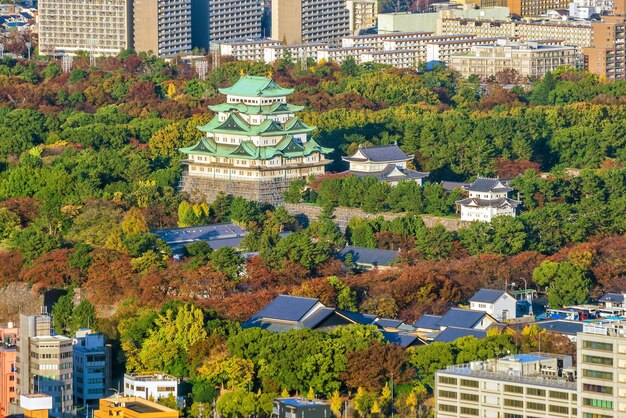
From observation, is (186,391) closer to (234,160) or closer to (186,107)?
(234,160)

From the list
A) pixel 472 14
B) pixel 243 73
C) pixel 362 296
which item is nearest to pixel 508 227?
pixel 362 296

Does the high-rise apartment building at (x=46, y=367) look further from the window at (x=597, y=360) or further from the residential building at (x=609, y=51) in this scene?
the residential building at (x=609, y=51)

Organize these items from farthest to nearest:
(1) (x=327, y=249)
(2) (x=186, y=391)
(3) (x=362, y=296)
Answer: (1) (x=327, y=249) → (3) (x=362, y=296) → (2) (x=186, y=391)

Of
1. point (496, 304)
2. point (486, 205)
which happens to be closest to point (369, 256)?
point (486, 205)

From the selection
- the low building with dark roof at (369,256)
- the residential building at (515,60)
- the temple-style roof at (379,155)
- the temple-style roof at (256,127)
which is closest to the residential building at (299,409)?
the low building with dark roof at (369,256)

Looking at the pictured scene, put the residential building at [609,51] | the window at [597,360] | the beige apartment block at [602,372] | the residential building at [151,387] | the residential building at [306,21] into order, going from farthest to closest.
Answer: the residential building at [306,21] < the residential building at [609,51] < the residential building at [151,387] < the window at [597,360] < the beige apartment block at [602,372]

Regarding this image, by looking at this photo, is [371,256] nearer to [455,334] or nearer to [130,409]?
[455,334]
